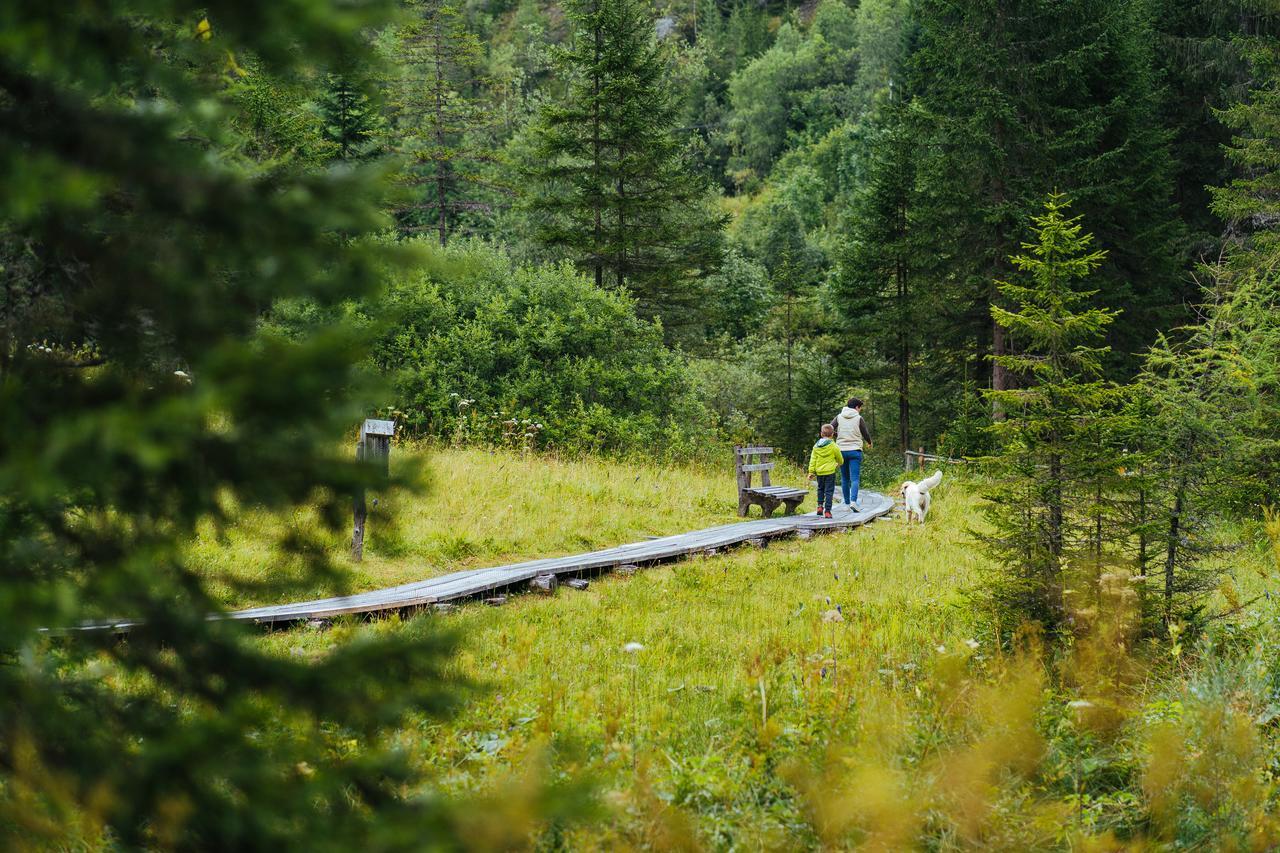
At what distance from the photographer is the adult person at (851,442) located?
49.4 feet

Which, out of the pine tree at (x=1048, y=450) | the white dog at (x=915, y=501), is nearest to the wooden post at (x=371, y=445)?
the pine tree at (x=1048, y=450)

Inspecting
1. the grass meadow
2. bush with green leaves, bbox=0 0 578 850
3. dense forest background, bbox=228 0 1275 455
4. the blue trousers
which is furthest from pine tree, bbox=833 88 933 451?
bush with green leaves, bbox=0 0 578 850

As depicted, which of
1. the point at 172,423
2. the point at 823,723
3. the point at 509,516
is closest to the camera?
the point at 172,423

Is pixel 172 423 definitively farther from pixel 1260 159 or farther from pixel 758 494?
pixel 1260 159

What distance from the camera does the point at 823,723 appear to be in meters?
4.14

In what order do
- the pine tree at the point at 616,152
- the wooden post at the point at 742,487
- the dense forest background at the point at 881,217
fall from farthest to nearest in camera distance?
the pine tree at the point at 616,152 → the dense forest background at the point at 881,217 → the wooden post at the point at 742,487

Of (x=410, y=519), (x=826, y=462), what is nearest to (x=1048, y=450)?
(x=410, y=519)

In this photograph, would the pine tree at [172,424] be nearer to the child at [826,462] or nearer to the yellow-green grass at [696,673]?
the yellow-green grass at [696,673]

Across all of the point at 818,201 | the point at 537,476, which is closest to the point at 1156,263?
the point at 537,476

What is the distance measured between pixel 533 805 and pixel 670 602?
21.5 ft

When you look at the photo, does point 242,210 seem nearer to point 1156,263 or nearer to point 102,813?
point 102,813

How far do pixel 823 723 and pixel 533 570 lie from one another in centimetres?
499

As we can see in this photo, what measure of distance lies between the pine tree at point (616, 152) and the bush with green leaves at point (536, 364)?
2959 mm

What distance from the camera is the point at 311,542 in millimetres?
1901
